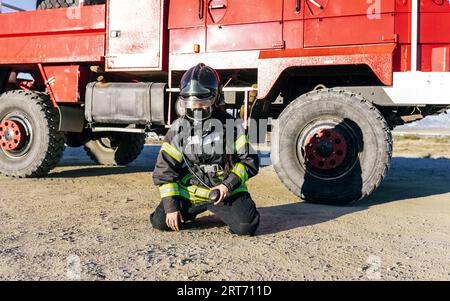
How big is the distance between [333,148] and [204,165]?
5.01ft

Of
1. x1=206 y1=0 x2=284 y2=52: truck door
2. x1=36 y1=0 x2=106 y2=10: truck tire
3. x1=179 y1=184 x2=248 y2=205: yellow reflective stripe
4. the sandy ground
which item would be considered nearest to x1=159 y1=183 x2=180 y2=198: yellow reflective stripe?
x1=179 y1=184 x2=248 y2=205: yellow reflective stripe

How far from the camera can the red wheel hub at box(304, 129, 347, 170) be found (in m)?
3.97

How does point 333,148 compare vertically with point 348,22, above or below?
below

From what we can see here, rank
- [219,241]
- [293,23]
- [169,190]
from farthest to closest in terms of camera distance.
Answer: [293,23] → [169,190] → [219,241]

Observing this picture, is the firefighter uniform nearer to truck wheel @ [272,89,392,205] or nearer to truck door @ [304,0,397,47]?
truck wheel @ [272,89,392,205]

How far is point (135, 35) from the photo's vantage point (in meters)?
5.08

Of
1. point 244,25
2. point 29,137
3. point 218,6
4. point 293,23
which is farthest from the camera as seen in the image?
point 29,137

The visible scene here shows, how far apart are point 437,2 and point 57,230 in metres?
4.08

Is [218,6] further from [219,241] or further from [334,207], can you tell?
[219,241]

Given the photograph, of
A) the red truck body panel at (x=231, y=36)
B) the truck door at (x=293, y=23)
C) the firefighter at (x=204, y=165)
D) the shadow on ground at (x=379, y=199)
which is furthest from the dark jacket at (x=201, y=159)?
the truck door at (x=293, y=23)

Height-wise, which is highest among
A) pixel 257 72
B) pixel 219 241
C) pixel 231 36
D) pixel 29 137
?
pixel 231 36

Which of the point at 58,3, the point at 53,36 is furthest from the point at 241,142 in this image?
the point at 58,3

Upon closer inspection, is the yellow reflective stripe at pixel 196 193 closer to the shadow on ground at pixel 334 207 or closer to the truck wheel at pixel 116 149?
the shadow on ground at pixel 334 207

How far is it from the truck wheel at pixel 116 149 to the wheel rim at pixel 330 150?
414 centimetres
